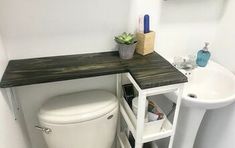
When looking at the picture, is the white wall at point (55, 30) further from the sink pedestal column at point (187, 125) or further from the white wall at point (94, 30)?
the sink pedestal column at point (187, 125)

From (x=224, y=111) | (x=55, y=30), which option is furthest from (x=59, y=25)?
Result: (x=224, y=111)

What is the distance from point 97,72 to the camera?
0.99 m

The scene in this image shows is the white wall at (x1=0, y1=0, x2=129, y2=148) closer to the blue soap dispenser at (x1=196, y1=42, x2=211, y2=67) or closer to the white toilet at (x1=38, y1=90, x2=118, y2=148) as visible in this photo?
the white toilet at (x1=38, y1=90, x2=118, y2=148)

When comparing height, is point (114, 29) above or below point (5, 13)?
below

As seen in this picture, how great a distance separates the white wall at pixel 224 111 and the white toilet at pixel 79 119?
2.36ft

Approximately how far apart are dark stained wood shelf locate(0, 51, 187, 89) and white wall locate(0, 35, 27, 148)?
0.06m

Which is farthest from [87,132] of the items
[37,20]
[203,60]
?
→ [203,60]

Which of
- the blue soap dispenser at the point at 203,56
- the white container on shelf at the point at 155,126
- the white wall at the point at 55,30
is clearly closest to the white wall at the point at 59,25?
the white wall at the point at 55,30

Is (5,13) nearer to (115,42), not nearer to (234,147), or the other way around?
(115,42)

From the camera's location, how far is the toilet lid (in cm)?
105

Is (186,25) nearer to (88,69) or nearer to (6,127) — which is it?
(88,69)

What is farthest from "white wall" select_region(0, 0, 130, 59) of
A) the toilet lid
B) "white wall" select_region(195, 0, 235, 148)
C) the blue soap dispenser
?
"white wall" select_region(195, 0, 235, 148)

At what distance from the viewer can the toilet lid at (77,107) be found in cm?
105

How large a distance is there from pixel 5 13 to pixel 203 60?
44.7 inches
